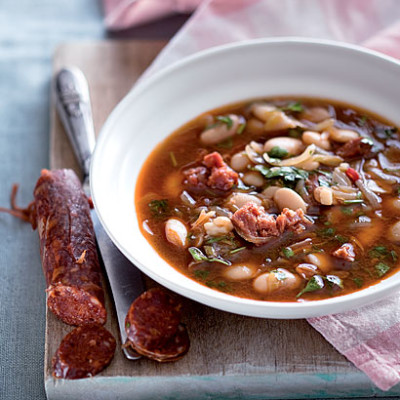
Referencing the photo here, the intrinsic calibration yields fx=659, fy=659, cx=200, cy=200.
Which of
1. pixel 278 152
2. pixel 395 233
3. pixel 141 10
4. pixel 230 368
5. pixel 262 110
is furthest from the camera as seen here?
pixel 141 10

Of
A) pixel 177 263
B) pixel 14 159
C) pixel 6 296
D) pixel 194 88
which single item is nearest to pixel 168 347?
pixel 177 263

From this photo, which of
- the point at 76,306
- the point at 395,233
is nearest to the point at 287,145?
the point at 395,233

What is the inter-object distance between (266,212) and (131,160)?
90 cm

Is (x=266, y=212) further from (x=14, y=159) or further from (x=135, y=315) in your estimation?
(x=14, y=159)

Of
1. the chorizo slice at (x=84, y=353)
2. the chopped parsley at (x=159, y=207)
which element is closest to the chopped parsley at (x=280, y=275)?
the chopped parsley at (x=159, y=207)

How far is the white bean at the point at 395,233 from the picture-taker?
3.34m

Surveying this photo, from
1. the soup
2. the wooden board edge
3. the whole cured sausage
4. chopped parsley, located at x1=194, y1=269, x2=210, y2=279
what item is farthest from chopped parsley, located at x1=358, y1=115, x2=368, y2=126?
the whole cured sausage

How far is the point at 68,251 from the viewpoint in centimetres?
340

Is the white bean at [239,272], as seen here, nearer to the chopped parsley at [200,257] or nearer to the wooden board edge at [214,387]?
the chopped parsley at [200,257]

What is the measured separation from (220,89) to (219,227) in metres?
1.30

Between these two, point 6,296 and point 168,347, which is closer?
point 168,347

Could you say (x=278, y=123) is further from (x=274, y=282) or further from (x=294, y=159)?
(x=274, y=282)

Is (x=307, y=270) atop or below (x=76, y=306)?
atop

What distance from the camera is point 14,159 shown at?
4.70m
